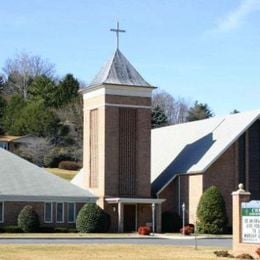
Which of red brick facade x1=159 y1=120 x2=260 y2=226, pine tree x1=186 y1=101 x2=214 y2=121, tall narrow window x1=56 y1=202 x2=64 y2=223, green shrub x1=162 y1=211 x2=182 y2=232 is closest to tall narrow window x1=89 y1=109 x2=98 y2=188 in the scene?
tall narrow window x1=56 y1=202 x2=64 y2=223

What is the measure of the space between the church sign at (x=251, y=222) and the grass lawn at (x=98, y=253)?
5.31 ft

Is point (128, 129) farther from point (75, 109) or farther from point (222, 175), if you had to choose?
point (75, 109)

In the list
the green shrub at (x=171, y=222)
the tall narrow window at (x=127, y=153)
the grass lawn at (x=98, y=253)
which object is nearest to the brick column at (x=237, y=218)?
the grass lawn at (x=98, y=253)

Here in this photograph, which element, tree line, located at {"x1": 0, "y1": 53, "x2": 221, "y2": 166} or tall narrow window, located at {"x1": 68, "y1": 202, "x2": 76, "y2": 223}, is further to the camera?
tree line, located at {"x1": 0, "y1": 53, "x2": 221, "y2": 166}

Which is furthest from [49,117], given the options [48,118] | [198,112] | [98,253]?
[98,253]

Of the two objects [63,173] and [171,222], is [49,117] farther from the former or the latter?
[171,222]

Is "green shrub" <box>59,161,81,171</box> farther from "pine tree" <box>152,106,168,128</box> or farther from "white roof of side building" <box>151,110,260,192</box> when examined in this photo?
"white roof of side building" <box>151,110,260,192</box>

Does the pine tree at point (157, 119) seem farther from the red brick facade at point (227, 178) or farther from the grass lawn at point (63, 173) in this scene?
the red brick facade at point (227, 178)

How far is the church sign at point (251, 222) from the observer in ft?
103

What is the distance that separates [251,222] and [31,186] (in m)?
29.8

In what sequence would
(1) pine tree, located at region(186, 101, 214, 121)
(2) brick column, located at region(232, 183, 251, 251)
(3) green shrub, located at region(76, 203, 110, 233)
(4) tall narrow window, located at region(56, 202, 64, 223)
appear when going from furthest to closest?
(1) pine tree, located at region(186, 101, 214, 121)
(4) tall narrow window, located at region(56, 202, 64, 223)
(3) green shrub, located at region(76, 203, 110, 233)
(2) brick column, located at region(232, 183, 251, 251)

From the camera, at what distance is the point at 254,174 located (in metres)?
62.2

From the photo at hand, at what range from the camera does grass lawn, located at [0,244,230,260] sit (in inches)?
1172

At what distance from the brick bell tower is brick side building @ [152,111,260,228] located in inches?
99.8
